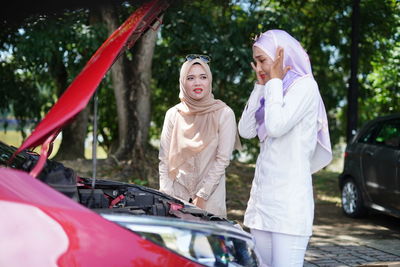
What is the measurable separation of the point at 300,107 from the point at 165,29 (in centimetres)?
806

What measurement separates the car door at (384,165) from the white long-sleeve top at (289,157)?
4636mm

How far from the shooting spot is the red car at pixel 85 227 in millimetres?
2396

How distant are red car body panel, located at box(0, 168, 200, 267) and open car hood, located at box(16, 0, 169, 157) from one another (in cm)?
24

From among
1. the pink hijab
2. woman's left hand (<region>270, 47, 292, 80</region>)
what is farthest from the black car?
woman's left hand (<region>270, 47, 292, 80</region>)

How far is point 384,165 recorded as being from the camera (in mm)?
7551

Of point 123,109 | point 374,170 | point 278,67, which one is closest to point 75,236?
point 278,67

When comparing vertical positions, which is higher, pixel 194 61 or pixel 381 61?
pixel 381 61

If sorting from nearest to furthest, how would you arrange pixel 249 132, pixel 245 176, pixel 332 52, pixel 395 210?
pixel 249 132, pixel 395 210, pixel 245 176, pixel 332 52

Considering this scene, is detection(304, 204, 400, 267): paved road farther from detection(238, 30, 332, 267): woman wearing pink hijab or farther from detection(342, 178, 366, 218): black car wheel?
detection(238, 30, 332, 267): woman wearing pink hijab

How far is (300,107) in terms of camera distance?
9.77 ft

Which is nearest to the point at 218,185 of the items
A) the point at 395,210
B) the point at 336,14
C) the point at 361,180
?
the point at 395,210

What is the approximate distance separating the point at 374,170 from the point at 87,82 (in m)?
6.02

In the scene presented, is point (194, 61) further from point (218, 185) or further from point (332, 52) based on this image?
point (332, 52)

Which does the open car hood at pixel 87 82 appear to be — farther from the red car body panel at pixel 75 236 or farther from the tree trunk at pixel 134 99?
the tree trunk at pixel 134 99
